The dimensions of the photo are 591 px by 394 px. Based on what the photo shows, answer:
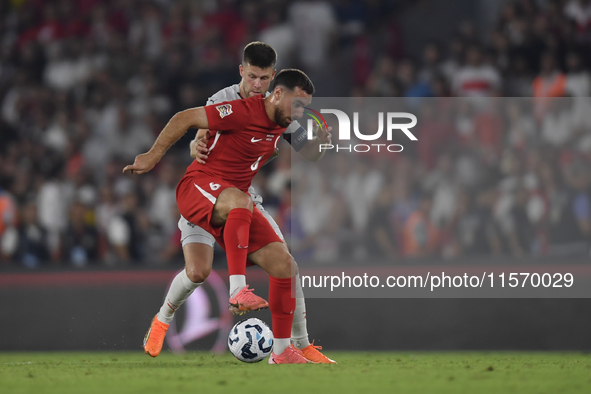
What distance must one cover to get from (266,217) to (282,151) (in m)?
4.54

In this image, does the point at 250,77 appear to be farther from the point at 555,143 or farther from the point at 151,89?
the point at 151,89

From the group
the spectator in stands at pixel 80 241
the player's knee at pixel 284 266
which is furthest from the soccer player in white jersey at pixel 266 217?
the spectator in stands at pixel 80 241

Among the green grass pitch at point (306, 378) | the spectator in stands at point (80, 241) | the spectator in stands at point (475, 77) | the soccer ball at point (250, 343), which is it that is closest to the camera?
the green grass pitch at point (306, 378)

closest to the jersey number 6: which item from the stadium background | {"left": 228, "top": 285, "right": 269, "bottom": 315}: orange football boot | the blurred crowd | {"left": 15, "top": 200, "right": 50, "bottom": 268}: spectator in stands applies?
{"left": 228, "top": 285, "right": 269, "bottom": 315}: orange football boot

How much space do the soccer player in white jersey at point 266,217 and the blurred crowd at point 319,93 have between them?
7.24 feet

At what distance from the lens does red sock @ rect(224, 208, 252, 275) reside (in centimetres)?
550

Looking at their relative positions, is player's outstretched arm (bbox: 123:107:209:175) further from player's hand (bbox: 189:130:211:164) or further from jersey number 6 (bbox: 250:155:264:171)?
jersey number 6 (bbox: 250:155:264:171)

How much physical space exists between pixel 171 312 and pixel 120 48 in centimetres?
805

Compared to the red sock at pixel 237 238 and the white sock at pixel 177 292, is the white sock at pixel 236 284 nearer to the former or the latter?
the red sock at pixel 237 238

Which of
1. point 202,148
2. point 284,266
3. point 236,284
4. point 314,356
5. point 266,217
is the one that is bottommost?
point 314,356

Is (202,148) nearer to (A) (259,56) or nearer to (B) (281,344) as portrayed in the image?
(A) (259,56)

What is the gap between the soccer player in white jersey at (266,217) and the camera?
236 inches

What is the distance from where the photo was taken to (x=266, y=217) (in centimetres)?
602

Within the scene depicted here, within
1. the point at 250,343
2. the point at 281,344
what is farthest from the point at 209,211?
the point at 281,344
